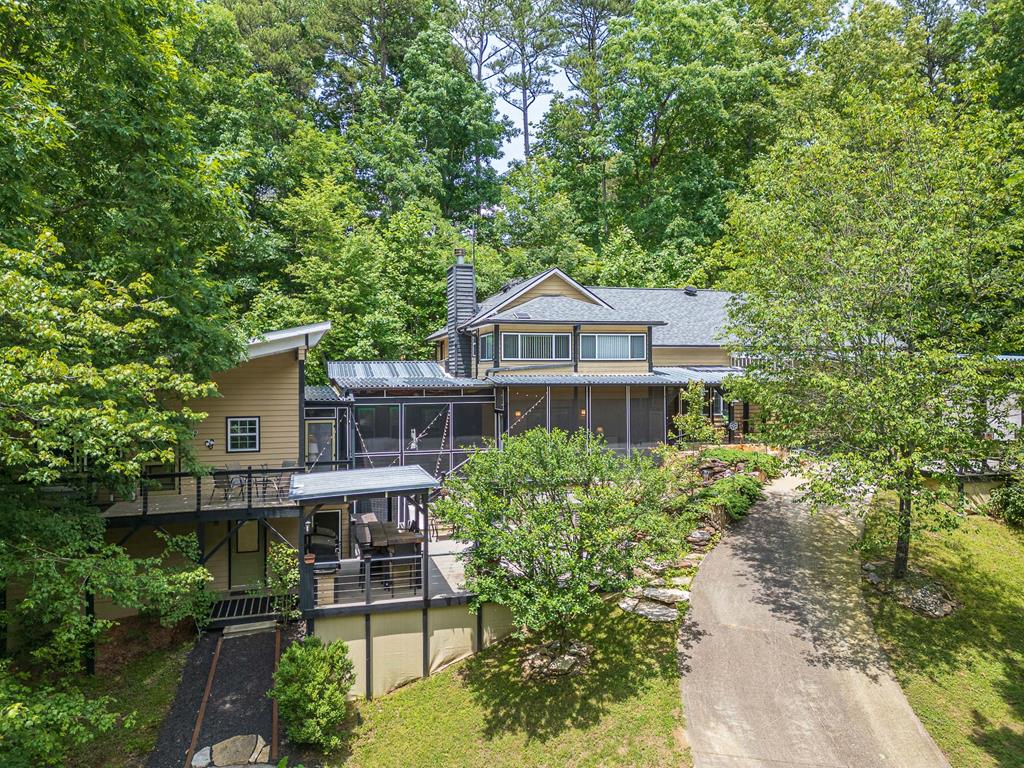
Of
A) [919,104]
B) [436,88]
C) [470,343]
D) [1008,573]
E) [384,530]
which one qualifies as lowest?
[1008,573]

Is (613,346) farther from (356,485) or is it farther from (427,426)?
(356,485)

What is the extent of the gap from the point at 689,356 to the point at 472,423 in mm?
11620

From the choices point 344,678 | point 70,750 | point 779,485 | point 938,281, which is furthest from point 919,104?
point 70,750

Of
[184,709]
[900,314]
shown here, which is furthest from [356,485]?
[900,314]

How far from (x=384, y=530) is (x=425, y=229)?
20725 mm

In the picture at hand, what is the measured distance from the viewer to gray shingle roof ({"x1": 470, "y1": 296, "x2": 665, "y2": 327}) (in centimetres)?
2081

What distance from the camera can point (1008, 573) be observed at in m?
13.3

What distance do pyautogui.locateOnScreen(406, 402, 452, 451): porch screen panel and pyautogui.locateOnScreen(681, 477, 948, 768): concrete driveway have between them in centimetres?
938

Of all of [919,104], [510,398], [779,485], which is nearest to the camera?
[919,104]

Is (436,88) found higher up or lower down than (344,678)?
higher up

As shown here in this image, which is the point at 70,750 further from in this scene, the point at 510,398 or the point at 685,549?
Result: the point at 510,398

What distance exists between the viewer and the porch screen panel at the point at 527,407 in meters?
20.6

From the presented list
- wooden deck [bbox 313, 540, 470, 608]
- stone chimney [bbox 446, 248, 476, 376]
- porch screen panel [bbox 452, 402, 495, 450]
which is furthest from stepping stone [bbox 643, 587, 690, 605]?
stone chimney [bbox 446, 248, 476, 376]

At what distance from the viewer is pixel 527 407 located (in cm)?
2086
